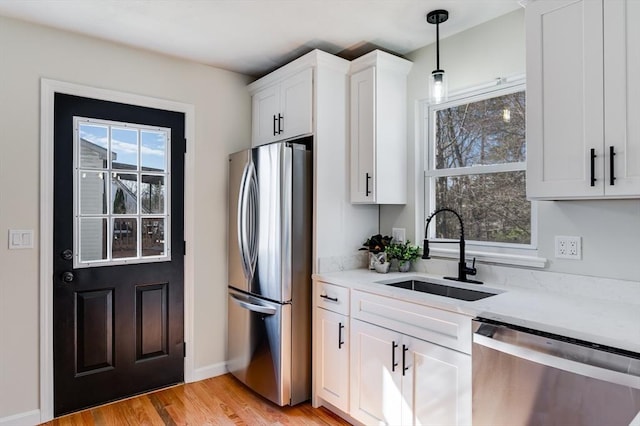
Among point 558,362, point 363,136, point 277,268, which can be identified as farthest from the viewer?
point 363,136

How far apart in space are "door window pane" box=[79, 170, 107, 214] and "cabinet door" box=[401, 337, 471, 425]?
2.14 m

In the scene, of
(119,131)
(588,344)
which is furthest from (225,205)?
(588,344)

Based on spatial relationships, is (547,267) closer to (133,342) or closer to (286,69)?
(286,69)

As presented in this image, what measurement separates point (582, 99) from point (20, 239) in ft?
10.1

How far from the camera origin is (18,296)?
2385 millimetres

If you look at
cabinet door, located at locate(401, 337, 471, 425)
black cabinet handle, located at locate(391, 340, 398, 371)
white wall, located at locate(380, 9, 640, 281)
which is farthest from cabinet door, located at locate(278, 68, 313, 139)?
cabinet door, located at locate(401, 337, 471, 425)

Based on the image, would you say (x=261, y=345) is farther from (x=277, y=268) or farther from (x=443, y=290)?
(x=443, y=290)

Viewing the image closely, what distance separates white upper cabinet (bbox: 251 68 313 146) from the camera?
107 inches

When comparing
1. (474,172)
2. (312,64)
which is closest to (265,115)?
(312,64)

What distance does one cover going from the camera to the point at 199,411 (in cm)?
259

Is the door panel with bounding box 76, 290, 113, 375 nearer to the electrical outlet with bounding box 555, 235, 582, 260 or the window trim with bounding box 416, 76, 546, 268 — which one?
the window trim with bounding box 416, 76, 546, 268

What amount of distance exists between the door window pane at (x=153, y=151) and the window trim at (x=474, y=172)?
1876mm

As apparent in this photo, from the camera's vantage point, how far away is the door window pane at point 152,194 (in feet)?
9.30

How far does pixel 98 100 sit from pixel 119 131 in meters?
0.23
